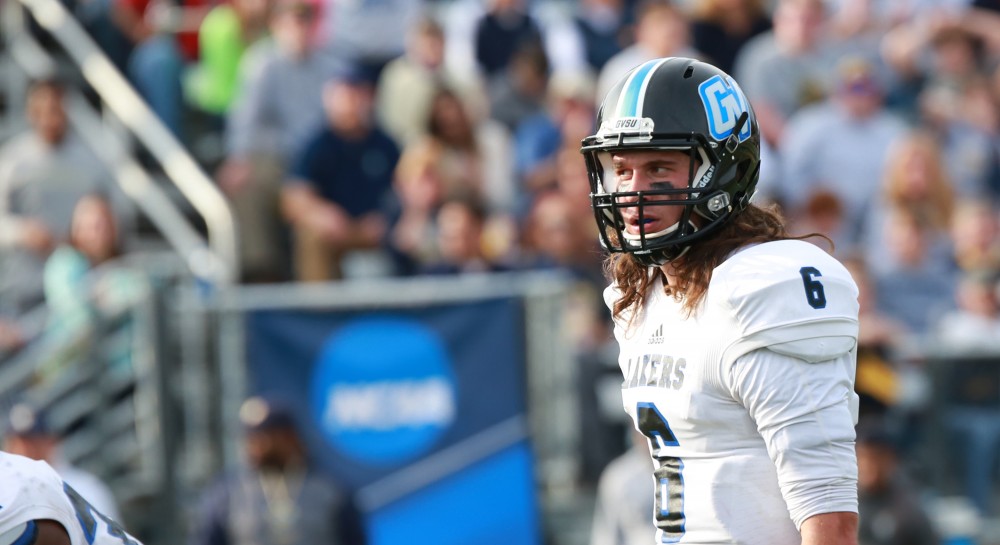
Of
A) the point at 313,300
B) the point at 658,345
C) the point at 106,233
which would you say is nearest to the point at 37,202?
the point at 106,233

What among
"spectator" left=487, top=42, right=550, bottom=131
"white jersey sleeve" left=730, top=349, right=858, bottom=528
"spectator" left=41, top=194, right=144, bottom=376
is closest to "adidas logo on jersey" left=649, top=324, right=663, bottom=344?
"white jersey sleeve" left=730, top=349, right=858, bottom=528

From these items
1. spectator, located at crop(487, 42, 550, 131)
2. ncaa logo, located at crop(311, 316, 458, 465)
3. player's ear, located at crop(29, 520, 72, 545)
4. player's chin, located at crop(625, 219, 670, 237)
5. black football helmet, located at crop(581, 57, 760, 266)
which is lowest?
ncaa logo, located at crop(311, 316, 458, 465)

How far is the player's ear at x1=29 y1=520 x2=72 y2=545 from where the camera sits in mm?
3465

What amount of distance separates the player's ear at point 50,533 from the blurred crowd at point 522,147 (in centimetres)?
541

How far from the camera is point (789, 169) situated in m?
10.4

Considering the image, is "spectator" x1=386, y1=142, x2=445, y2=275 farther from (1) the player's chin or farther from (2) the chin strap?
(2) the chin strap

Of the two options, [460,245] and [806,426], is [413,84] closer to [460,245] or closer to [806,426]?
[460,245]

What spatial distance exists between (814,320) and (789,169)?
285 inches

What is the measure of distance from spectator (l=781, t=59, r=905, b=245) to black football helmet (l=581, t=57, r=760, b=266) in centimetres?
661

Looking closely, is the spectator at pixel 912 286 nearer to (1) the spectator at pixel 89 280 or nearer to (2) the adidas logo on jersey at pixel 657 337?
(1) the spectator at pixel 89 280

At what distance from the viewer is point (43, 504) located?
11.4ft

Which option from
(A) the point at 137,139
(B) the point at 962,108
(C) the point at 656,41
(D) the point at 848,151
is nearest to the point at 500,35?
(C) the point at 656,41

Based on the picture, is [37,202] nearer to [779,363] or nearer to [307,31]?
[307,31]

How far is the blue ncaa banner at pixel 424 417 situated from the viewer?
871 cm
